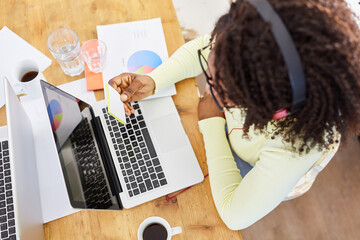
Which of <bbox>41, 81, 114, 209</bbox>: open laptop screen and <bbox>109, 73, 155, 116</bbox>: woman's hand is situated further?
<bbox>109, 73, 155, 116</bbox>: woman's hand

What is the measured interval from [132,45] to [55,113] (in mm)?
394

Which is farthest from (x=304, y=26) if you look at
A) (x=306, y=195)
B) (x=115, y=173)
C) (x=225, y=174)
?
(x=306, y=195)

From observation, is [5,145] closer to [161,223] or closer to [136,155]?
[136,155]

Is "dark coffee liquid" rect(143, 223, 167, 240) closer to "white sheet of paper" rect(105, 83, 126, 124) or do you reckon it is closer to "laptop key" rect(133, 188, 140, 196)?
"laptop key" rect(133, 188, 140, 196)

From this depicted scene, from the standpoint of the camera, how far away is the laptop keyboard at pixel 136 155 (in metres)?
0.83

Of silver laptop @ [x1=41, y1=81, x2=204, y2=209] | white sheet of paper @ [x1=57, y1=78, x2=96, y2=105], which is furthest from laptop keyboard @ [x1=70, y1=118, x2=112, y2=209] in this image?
white sheet of paper @ [x1=57, y1=78, x2=96, y2=105]

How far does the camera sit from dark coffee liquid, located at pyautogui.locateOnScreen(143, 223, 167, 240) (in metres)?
0.73

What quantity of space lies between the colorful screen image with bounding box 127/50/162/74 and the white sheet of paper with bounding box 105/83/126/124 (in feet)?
0.68

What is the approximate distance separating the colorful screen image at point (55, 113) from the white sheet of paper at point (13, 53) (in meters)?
0.26

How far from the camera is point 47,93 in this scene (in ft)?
2.47

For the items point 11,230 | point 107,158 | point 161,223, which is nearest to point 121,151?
point 107,158

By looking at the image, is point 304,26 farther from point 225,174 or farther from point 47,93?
point 47,93

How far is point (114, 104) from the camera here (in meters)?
0.79

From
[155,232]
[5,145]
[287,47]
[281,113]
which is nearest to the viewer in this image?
[287,47]
